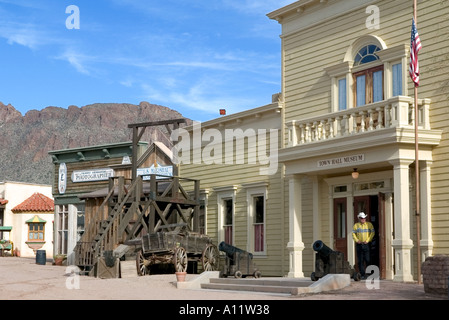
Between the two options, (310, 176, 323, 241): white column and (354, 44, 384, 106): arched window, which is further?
(310, 176, 323, 241): white column

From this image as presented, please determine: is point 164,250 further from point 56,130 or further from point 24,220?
point 56,130

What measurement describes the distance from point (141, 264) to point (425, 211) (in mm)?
8925

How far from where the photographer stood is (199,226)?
90.0 ft

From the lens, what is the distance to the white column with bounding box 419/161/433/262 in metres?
18.0

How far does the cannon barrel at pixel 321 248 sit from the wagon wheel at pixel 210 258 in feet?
24.7

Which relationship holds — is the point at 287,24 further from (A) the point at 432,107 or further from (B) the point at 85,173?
(B) the point at 85,173

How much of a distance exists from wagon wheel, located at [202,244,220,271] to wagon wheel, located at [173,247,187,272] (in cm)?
134

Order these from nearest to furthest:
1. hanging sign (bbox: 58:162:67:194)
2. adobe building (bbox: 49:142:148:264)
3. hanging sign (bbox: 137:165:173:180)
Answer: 1. hanging sign (bbox: 137:165:173:180)
2. adobe building (bbox: 49:142:148:264)
3. hanging sign (bbox: 58:162:67:194)

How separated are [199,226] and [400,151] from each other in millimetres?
11221

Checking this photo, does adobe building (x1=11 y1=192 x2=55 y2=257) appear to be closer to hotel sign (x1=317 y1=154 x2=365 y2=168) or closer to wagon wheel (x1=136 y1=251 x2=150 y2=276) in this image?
wagon wheel (x1=136 y1=251 x2=150 y2=276)

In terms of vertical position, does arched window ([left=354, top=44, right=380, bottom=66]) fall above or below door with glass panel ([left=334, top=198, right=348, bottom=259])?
above

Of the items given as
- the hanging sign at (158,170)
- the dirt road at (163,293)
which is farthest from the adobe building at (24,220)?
the dirt road at (163,293)

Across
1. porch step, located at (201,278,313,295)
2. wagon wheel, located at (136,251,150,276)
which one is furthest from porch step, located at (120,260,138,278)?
porch step, located at (201,278,313,295)
